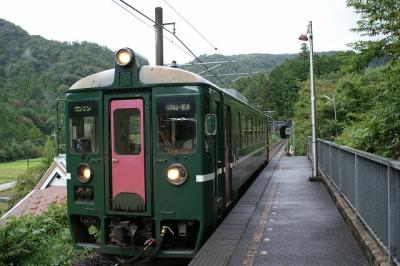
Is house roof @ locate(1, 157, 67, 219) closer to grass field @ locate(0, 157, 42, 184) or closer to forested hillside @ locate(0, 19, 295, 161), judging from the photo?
forested hillside @ locate(0, 19, 295, 161)

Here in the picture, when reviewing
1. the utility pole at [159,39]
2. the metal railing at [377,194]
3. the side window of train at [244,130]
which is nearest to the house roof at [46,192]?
the utility pole at [159,39]

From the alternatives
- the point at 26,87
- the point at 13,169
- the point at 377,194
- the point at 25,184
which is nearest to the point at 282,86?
the point at 26,87

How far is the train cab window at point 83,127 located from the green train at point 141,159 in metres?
0.01

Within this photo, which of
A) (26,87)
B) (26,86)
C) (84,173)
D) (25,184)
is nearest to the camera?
(84,173)

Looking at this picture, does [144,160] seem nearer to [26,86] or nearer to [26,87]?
[26,86]

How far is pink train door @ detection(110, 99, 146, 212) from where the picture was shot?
253 inches

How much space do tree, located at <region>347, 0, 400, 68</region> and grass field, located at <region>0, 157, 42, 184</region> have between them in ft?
272

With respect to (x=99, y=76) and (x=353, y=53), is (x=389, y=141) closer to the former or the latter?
(x=353, y=53)

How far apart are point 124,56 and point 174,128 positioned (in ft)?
4.20

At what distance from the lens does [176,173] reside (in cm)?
629

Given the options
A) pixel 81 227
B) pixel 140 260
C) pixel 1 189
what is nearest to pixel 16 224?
pixel 81 227

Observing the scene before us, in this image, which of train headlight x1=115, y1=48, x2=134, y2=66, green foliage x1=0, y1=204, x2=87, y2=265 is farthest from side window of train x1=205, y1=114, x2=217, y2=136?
green foliage x1=0, y1=204, x2=87, y2=265

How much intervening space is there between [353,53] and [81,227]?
5.88 m

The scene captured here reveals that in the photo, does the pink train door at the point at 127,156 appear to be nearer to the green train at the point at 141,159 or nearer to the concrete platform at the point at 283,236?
the green train at the point at 141,159
